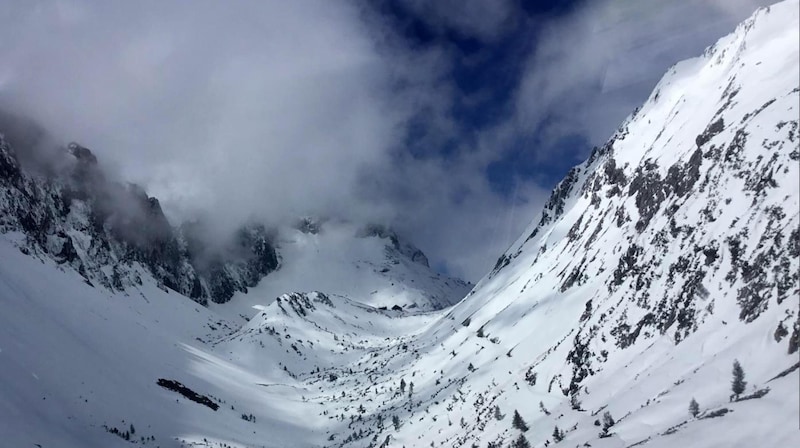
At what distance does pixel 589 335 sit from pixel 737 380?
1029 inches

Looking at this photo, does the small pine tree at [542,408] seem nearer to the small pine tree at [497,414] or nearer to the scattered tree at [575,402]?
the scattered tree at [575,402]

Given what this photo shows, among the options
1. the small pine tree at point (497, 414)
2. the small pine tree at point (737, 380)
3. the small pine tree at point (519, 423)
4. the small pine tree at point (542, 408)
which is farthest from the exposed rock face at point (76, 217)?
the small pine tree at point (737, 380)

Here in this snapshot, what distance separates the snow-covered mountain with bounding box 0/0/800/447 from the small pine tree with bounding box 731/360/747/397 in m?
0.15

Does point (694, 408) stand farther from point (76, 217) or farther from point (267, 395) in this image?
point (76, 217)

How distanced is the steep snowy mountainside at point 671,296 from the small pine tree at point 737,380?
13.9 inches

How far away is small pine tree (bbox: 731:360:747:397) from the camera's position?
1448cm

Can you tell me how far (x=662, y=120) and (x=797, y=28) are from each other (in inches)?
2189

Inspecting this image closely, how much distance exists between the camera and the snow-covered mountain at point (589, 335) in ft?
54.2

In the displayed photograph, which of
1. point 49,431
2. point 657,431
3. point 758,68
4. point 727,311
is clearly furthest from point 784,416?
point 49,431

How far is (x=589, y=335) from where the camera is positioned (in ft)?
132

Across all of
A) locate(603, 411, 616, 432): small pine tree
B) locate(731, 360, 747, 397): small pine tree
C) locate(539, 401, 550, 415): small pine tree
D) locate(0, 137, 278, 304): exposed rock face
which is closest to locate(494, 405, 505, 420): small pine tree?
locate(539, 401, 550, 415): small pine tree

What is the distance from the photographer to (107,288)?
138500 mm

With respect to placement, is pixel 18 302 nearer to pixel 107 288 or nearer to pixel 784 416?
pixel 784 416

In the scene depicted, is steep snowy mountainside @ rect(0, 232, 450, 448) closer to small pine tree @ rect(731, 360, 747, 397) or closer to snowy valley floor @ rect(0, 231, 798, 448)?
snowy valley floor @ rect(0, 231, 798, 448)
